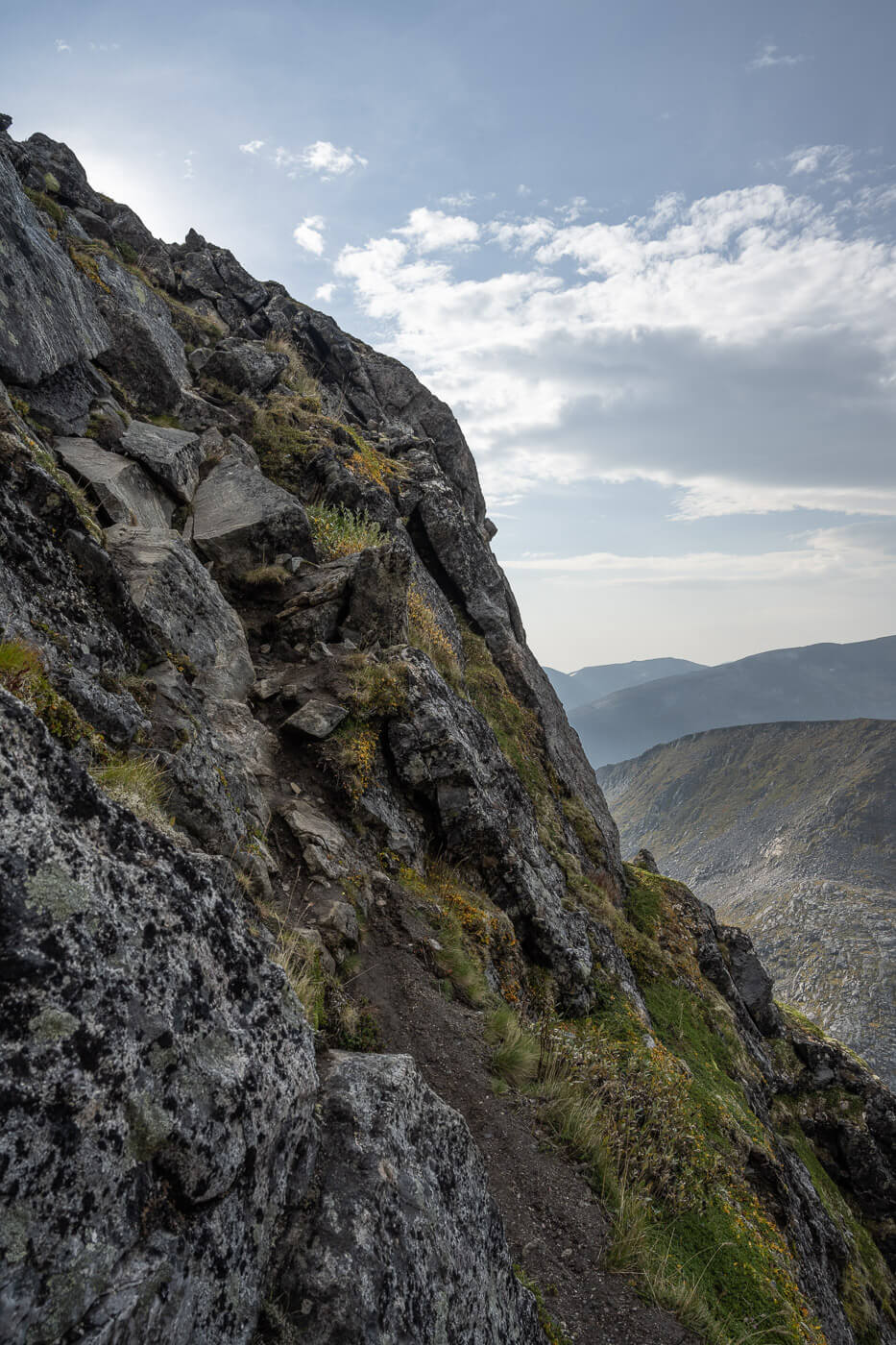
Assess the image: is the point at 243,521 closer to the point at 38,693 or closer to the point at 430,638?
the point at 430,638

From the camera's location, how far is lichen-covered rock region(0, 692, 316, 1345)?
2.36 meters

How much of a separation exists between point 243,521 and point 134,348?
23.2 ft

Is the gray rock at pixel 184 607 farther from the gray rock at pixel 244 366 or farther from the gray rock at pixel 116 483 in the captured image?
the gray rock at pixel 244 366

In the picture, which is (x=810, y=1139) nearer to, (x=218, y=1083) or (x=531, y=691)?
(x=531, y=691)

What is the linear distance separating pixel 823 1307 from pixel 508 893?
949 centimetres

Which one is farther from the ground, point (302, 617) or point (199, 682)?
point (302, 617)

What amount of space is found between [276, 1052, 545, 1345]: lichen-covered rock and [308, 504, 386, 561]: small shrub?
1168 cm

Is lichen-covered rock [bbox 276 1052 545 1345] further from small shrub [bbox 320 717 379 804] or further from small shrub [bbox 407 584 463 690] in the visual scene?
small shrub [bbox 407 584 463 690]

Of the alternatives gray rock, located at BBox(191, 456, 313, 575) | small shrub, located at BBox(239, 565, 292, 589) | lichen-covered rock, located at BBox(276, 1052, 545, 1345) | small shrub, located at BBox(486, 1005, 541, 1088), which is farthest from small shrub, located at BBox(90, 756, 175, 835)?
gray rock, located at BBox(191, 456, 313, 575)

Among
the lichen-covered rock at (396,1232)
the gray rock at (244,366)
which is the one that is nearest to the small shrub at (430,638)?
the gray rock at (244,366)

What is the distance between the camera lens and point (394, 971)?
8.03m

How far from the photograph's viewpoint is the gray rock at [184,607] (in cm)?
945

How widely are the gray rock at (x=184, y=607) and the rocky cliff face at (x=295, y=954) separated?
8 cm

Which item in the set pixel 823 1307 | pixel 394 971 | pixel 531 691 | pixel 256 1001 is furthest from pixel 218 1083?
pixel 531 691
